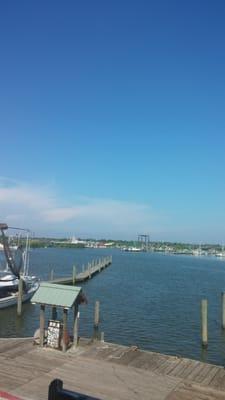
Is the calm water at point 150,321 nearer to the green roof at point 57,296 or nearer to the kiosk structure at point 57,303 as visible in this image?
the kiosk structure at point 57,303

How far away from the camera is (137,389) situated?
51.5 ft

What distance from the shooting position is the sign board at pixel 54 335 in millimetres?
20109

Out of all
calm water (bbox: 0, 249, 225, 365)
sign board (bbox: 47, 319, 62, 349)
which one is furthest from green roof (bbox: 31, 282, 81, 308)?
calm water (bbox: 0, 249, 225, 365)

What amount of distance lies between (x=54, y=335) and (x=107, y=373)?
152 inches

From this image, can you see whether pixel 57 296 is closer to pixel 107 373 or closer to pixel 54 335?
pixel 54 335

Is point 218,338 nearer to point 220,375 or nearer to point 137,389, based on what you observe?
point 220,375

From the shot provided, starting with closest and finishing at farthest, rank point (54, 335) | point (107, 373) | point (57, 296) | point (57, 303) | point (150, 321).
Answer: point (107, 373) < point (57, 303) < point (54, 335) < point (57, 296) < point (150, 321)

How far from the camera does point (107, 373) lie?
1719 centimetres

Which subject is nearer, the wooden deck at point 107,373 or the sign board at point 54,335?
the wooden deck at point 107,373

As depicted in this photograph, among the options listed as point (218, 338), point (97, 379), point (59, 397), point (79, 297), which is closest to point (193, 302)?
point (218, 338)

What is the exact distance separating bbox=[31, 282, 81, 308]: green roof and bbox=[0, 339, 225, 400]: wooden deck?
2050 millimetres

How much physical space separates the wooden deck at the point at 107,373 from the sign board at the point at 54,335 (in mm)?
362

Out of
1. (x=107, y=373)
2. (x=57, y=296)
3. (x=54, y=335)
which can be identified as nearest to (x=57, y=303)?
(x=57, y=296)

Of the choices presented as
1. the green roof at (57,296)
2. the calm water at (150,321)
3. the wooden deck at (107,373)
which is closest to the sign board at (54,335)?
the wooden deck at (107,373)
